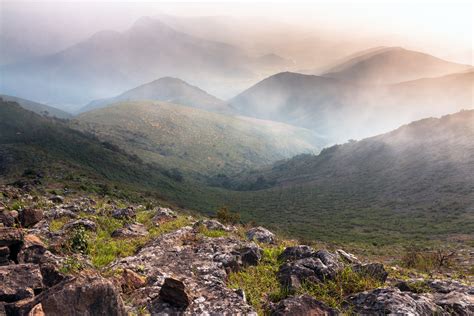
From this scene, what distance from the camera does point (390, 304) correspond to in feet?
21.0

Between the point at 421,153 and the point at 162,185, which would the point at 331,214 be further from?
the point at 162,185

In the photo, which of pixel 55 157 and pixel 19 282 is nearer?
pixel 19 282

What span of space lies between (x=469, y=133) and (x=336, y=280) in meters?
93.5

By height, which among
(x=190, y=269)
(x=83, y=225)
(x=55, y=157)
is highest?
(x=55, y=157)

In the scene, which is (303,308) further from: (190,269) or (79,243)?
(79,243)

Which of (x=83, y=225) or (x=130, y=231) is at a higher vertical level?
(x=83, y=225)

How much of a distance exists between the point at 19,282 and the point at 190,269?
15.8ft

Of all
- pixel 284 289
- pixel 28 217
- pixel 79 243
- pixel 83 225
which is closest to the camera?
pixel 284 289

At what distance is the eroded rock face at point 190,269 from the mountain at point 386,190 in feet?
115

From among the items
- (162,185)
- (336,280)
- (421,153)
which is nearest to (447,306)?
(336,280)

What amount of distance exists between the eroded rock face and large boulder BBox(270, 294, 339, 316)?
775 millimetres

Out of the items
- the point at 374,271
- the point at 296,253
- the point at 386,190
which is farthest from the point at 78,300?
the point at 386,190

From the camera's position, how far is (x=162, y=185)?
285 ft

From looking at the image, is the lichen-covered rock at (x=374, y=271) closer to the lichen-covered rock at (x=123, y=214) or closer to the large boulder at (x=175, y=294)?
the large boulder at (x=175, y=294)
